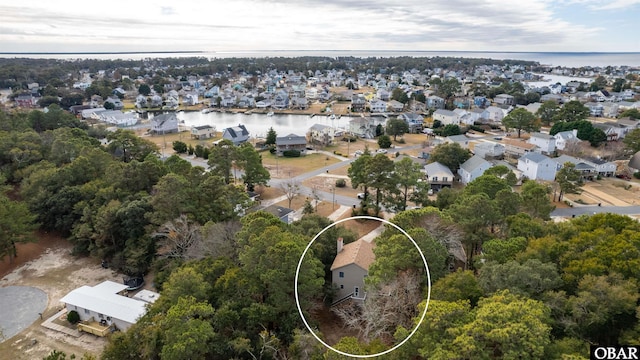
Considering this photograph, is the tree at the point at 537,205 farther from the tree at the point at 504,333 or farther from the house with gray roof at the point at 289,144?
the house with gray roof at the point at 289,144

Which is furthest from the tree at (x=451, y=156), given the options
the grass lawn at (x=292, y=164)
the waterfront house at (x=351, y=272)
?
the waterfront house at (x=351, y=272)

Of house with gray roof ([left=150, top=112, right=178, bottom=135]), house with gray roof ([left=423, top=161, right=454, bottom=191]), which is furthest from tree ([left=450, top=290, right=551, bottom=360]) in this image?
house with gray roof ([left=150, top=112, right=178, bottom=135])

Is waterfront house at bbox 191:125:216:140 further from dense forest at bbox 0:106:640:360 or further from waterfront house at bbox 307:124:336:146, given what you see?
dense forest at bbox 0:106:640:360

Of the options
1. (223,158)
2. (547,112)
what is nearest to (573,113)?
(547,112)

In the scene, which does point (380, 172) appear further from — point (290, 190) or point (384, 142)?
point (384, 142)

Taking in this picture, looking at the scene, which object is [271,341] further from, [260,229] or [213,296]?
[260,229]
